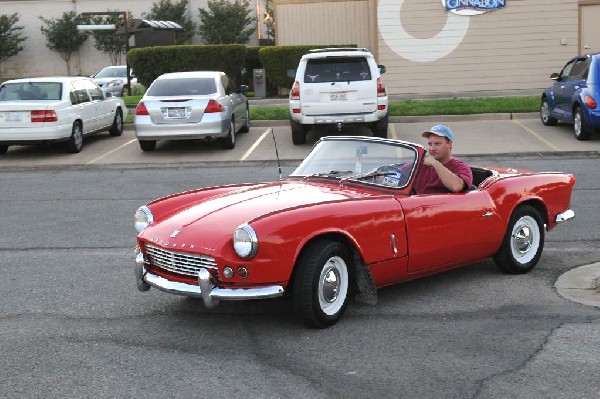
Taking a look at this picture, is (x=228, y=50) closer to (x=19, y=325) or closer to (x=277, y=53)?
(x=277, y=53)

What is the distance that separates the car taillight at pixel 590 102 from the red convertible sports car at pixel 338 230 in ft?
29.4

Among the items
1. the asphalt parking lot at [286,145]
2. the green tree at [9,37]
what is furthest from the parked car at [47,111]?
the green tree at [9,37]

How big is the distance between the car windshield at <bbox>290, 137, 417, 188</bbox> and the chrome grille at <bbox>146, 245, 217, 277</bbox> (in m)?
1.63

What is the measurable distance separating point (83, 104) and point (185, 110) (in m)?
2.60

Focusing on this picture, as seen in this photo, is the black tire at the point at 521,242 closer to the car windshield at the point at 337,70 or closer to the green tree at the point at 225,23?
the car windshield at the point at 337,70

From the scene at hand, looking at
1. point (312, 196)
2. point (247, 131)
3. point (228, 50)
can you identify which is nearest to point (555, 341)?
point (312, 196)

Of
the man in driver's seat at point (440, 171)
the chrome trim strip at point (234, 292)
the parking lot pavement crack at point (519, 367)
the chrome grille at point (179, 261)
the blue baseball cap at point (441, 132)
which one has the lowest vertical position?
the parking lot pavement crack at point (519, 367)

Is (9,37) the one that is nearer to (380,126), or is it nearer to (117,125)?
(117,125)

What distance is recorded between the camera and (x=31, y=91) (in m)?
17.0

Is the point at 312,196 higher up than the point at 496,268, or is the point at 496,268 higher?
the point at 312,196

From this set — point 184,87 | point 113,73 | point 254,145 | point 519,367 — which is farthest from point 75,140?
point 113,73

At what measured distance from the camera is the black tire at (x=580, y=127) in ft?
54.3

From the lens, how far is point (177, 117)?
54.0ft

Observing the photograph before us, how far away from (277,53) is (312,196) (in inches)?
786
